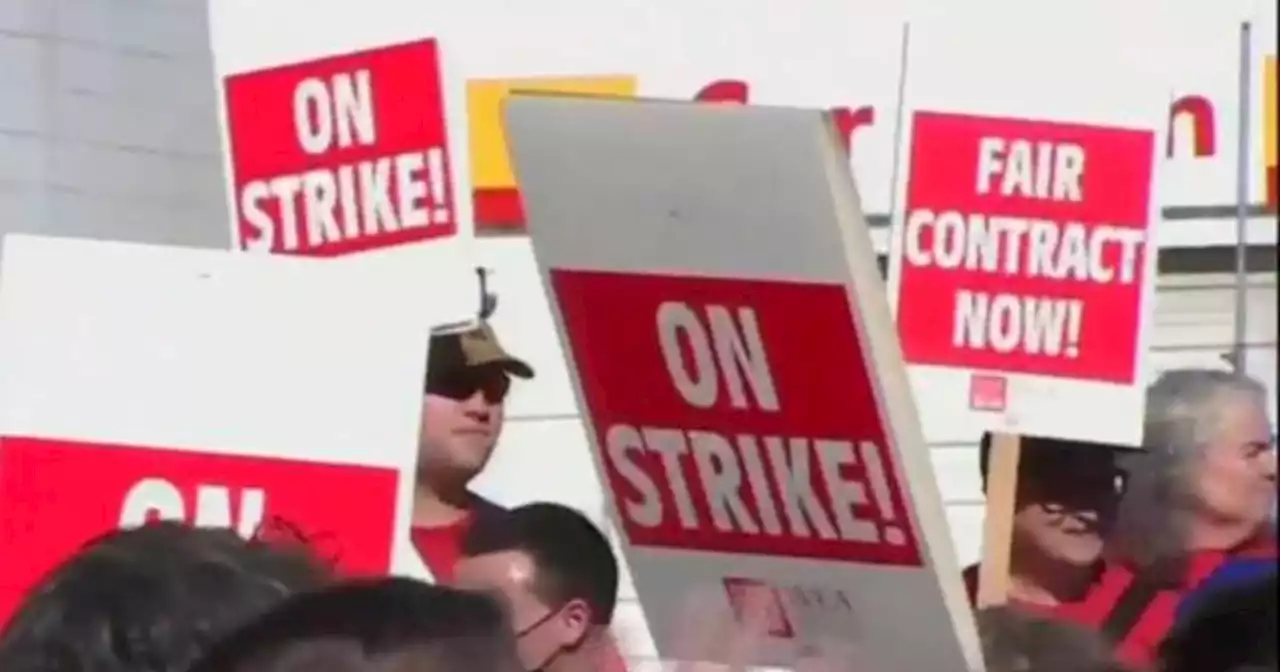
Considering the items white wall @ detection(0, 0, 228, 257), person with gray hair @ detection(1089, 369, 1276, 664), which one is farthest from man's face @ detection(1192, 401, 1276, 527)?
white wall @ detection(0, 0, 228, 257)

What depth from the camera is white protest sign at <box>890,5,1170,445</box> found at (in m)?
1.38

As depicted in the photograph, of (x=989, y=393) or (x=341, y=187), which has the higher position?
(x=341, y=187)

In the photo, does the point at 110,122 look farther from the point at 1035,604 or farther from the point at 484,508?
the point at 1035,604

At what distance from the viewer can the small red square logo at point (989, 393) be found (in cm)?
139

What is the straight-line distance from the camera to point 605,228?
2.84 ft

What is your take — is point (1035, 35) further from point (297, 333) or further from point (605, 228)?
point (605, 228)

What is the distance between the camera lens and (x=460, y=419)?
76.1 inches

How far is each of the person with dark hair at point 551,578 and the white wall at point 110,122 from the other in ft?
3.00

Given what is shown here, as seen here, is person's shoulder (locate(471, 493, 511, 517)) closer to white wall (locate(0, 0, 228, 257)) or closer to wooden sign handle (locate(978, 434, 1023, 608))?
wooden sign handle (locate(978, 434, 1023, 608))

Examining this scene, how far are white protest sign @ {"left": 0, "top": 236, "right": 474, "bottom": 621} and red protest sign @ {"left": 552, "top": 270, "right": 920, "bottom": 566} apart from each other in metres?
0.29

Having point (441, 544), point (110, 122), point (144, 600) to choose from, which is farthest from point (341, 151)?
point (110, 122)

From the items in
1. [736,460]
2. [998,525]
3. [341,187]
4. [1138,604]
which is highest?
[341,187]

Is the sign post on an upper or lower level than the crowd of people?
upper

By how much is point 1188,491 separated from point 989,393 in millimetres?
437
